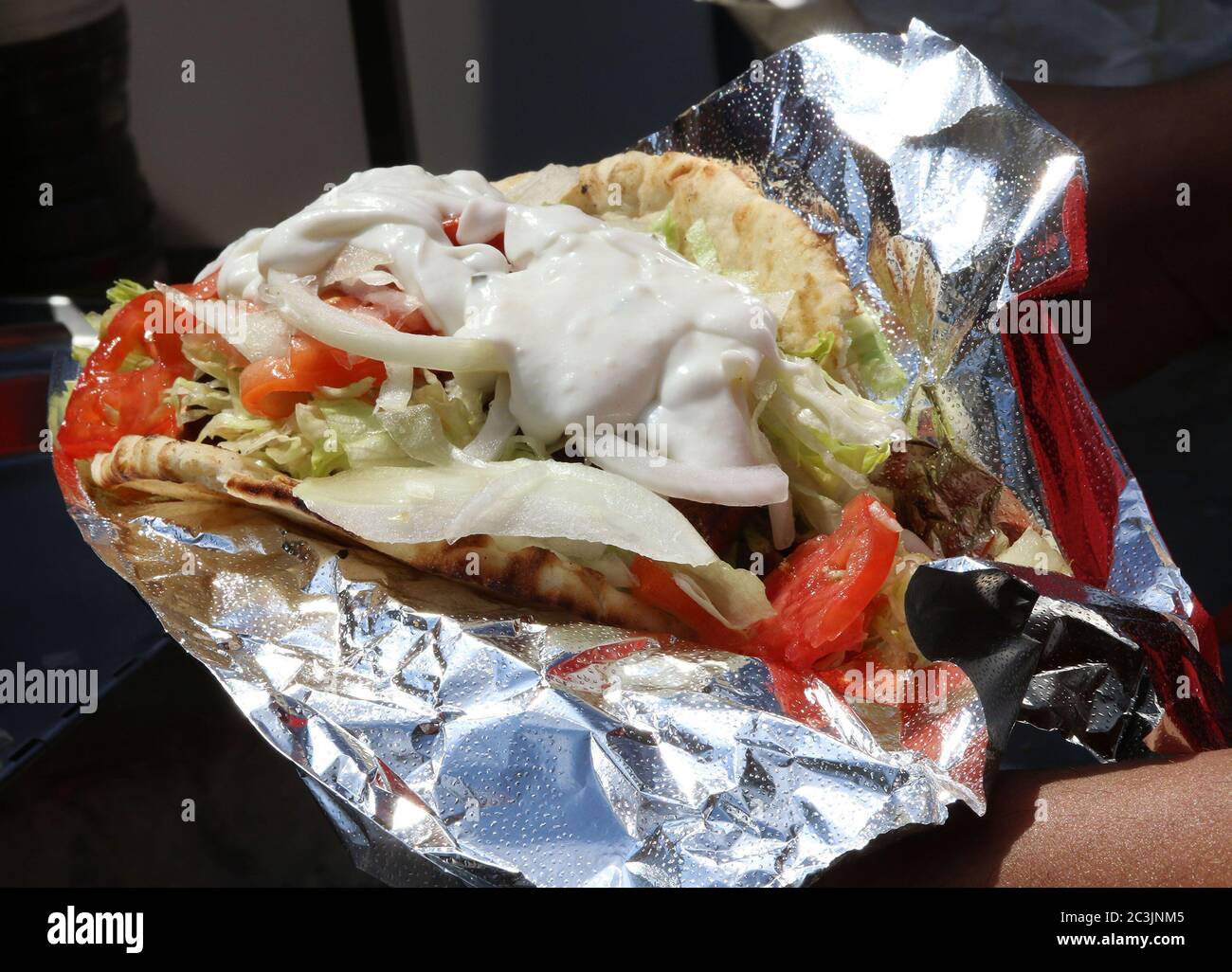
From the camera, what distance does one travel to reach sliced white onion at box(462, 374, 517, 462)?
1.70 metres

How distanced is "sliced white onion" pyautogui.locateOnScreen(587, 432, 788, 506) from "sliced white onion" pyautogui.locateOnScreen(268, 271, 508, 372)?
0.73 feet

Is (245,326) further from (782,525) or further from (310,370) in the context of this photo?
(782,525)

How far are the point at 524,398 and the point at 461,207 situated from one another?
0.49 m

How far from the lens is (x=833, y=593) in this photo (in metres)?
1.62

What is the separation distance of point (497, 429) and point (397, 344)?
0.21m

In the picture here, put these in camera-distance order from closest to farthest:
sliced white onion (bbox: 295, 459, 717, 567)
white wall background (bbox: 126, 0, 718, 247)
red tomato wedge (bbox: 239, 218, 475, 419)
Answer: sliced white onion (bbox: 295, 459, 717, 567), red tomato wedge (bbox: 239, 218, 475, 419), white wall background (bbox: 126, 0, 718, 247)

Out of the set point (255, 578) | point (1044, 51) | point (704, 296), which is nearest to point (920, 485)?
point (704, 296)

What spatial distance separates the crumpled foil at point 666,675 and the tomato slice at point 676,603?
0.24 feet

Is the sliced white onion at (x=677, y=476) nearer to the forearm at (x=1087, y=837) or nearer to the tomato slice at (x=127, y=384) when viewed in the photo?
the forearm at (x=1087, y=837)

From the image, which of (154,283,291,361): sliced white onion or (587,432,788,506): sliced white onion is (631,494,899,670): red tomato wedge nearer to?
(587,432,788,506): sliced white onion

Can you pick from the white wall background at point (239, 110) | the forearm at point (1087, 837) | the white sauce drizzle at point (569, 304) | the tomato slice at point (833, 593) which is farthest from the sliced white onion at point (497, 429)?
the white wall background at point (239, 110)

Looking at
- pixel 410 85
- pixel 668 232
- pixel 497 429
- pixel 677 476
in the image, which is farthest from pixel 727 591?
pixel 410 85

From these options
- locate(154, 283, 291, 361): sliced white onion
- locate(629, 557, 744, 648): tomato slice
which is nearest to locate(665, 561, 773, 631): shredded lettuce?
locate(629, 557, 744, 648): tomato slice
